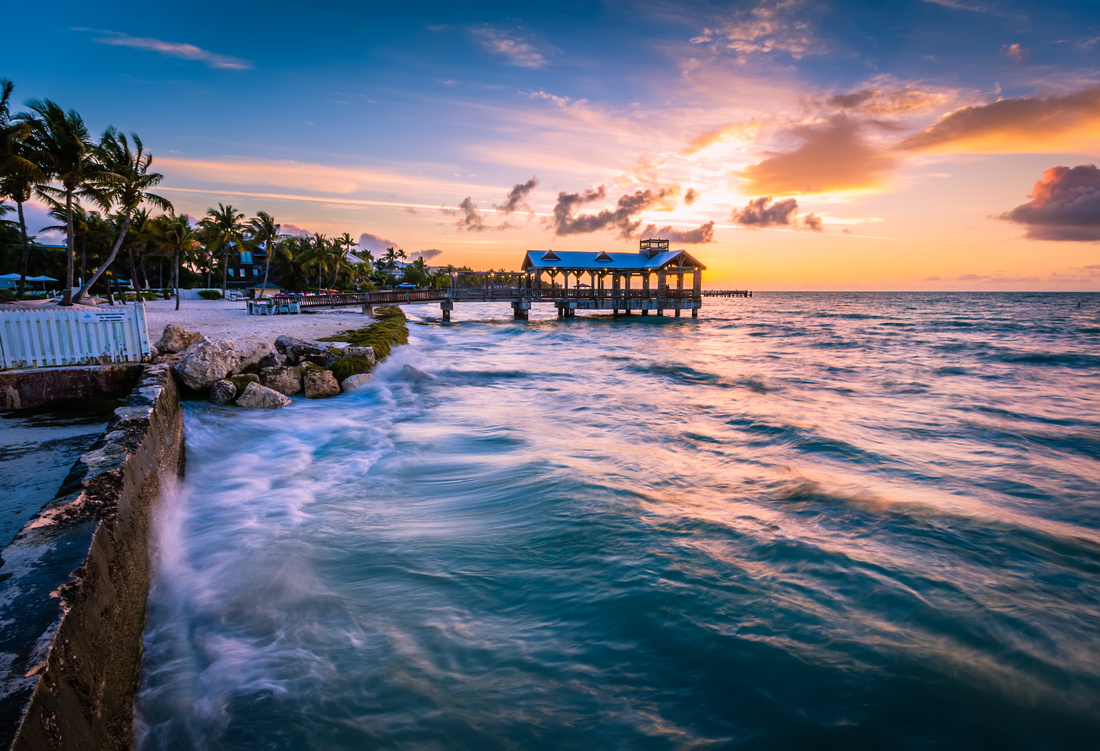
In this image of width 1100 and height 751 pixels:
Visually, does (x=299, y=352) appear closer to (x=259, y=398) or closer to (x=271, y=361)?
(x=271, y=361)

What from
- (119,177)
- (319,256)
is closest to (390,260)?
(319,256)

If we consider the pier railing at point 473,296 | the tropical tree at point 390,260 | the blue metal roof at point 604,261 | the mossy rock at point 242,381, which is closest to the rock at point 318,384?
the mossy rock at point 242,381

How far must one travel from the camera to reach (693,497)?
662cm

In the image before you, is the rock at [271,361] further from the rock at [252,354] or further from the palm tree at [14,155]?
the palm tree at [14,155]

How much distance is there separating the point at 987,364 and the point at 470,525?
79.6ft

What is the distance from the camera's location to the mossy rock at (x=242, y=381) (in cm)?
966

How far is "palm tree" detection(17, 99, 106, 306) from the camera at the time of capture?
20.5 meters

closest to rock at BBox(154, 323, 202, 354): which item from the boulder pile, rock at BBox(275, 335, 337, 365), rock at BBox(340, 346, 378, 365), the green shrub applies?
the boulder pile

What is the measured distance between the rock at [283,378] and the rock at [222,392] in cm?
134

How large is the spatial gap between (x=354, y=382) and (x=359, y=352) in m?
2.00

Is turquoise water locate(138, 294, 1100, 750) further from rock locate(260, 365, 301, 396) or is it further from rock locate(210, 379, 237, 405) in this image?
rock locate(260, 365, 301, 396)

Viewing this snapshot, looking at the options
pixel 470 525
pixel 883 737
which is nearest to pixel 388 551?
pixel 470 525

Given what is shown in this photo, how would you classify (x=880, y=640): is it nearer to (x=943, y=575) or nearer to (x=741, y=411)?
(x=943, y=575)

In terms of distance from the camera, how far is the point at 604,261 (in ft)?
144
